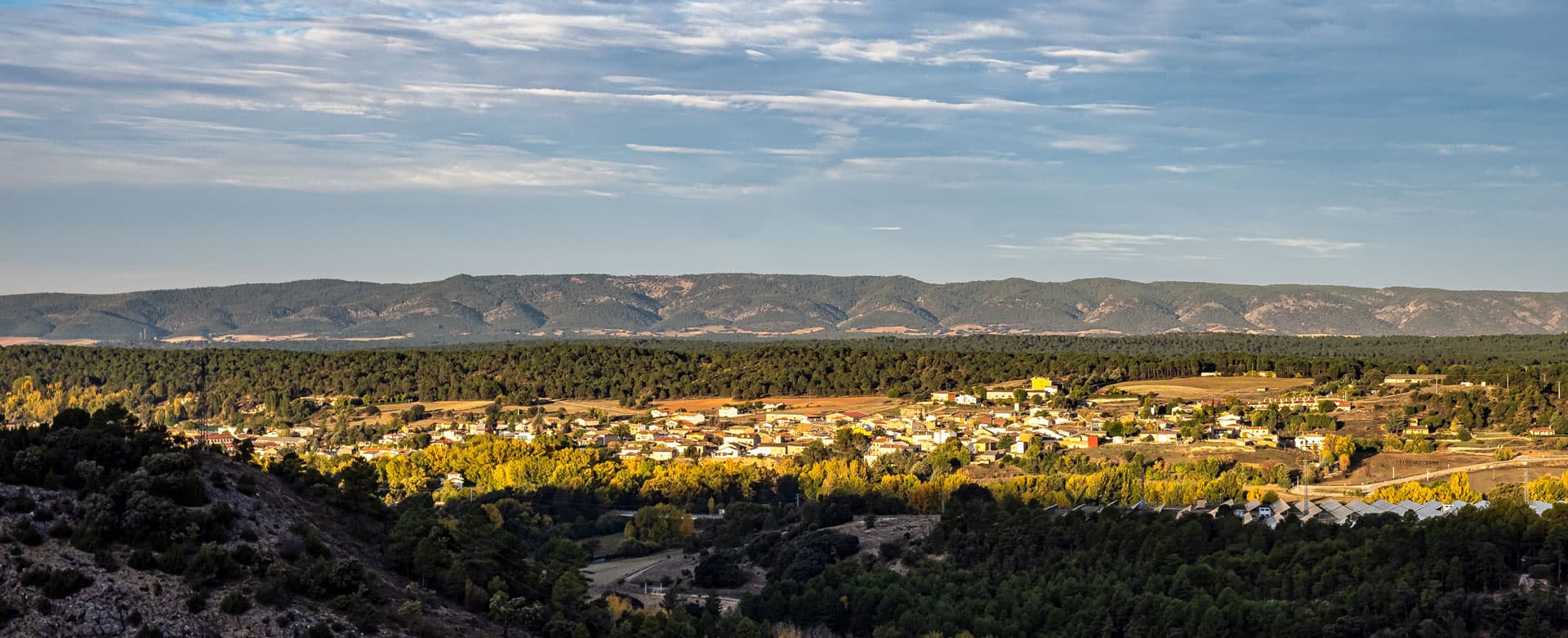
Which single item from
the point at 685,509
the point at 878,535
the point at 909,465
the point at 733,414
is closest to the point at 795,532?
the point at 878,535

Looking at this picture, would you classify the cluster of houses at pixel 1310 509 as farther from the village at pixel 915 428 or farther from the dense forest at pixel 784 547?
the village at pixel 915 428

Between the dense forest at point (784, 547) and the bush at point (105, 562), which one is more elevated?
the bush at point (105, 562)

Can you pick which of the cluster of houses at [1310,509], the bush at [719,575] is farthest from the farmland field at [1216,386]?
the bush at [719,575]

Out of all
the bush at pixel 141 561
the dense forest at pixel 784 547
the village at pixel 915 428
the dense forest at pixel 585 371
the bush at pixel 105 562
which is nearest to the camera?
the bush at pixel 105 562

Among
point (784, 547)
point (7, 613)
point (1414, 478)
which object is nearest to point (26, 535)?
point (7, 613)

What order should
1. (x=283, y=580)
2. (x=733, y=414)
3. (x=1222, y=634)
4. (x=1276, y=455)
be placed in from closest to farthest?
(x=283, y=580)
(x=1222, y=634)
(x=1276, y=455)
(x=733, y=414)

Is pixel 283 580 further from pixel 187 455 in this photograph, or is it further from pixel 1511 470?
pixel 1511 470
